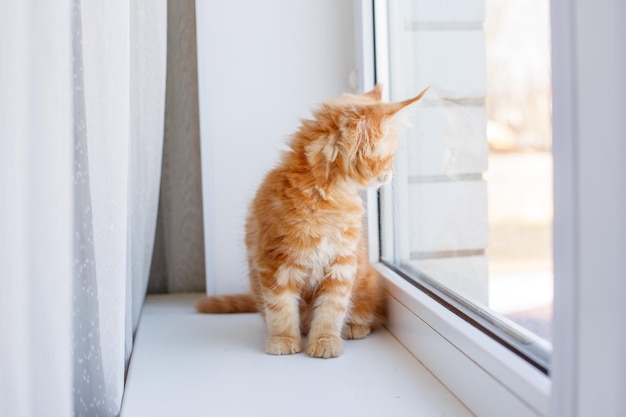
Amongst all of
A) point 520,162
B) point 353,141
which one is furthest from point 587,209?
point 353,141

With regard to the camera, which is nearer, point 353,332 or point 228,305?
point 353,332

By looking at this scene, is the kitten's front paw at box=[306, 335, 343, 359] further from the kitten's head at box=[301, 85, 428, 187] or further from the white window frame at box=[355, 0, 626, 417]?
the white window frame at box=[355, 0, 626, 417]

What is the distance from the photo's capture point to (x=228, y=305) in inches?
63.4

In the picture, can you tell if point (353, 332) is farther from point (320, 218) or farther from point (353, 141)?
point (353, 141)

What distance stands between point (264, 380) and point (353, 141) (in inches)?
18.0

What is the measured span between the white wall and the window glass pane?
151mm

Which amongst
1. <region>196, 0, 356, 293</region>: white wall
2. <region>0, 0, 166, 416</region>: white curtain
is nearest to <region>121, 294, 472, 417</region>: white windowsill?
<region>0, 0, 166, 416</region>: white curtain

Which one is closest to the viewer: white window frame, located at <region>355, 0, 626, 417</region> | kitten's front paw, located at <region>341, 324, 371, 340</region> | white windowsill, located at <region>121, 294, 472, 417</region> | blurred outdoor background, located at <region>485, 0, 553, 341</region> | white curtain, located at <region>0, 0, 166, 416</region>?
white window frame, located at <region>355, 0, 626, 417</region>

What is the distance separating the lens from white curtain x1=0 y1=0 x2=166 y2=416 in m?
0.69

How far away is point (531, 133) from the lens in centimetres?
89
